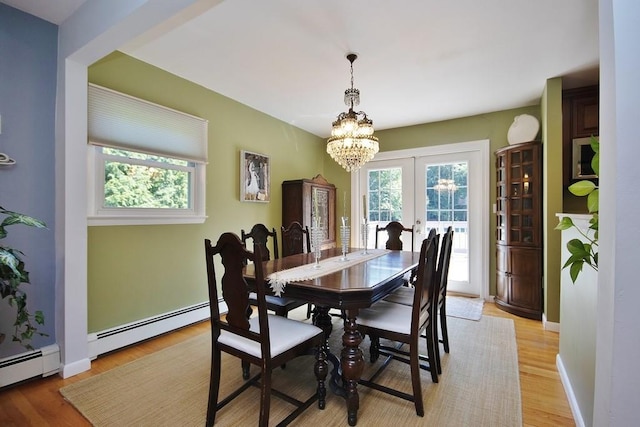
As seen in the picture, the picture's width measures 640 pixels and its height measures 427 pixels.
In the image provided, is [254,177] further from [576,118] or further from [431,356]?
[576,118]

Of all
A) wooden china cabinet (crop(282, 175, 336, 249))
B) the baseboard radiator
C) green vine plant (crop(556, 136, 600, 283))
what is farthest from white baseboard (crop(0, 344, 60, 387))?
green vine plant (crop(556, 136, 600, 283))

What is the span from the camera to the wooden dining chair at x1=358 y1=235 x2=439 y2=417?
5.66 ft

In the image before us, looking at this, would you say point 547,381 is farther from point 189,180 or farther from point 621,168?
point 189,180

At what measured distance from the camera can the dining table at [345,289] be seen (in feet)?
5.33

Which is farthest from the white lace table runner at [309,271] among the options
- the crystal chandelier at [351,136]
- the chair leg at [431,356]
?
the crystal chandelier at [351,136]

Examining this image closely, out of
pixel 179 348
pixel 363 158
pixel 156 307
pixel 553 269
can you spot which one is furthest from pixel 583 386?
pixel 156 307

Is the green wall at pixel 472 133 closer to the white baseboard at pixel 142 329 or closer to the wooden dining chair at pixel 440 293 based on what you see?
the wooden dining chair at pixel 440 293

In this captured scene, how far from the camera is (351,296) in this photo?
1605mm

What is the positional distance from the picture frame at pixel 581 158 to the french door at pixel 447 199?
0.92 meters

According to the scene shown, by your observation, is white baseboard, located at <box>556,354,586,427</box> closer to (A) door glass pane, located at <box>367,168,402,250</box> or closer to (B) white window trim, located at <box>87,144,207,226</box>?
(A) door glass pane, located at <box>367,168,402,250</box>

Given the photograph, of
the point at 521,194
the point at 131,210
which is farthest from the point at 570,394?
the point at 131,210

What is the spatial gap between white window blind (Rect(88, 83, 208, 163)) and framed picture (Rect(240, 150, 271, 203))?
59cm

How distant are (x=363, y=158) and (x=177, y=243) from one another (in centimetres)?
199

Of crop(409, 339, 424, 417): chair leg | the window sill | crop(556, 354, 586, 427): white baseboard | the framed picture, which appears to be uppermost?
the framed picture
